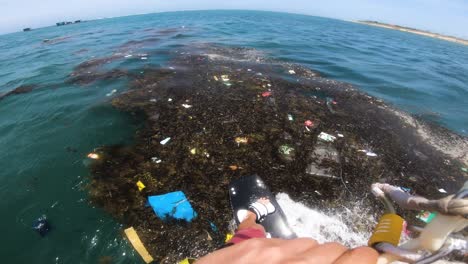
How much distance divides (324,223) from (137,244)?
123 inches

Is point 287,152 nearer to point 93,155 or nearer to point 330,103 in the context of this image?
point 330,103

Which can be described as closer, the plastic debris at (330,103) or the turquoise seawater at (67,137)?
the turquoise seawater at (67,137)

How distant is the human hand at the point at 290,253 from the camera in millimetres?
1296

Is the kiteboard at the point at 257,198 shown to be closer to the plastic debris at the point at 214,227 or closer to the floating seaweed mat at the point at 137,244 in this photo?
the plastic debris at the point at 214,227

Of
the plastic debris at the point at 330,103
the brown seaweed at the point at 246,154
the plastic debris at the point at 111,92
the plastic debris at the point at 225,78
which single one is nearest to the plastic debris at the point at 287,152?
the brown seaweed at the point at 246,154

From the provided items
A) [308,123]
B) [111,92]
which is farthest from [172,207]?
[111,92]

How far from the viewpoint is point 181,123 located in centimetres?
682

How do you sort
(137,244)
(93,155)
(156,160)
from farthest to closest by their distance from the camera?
(93,155), (156,160), (137,244)

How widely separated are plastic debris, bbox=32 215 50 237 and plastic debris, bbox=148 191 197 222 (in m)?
1.71

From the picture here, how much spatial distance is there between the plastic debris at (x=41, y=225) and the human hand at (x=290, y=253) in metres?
3.96

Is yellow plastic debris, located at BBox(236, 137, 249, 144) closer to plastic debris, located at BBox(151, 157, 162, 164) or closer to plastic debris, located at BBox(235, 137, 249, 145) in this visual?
plastic debris, located at BBox(235, 137, 249, 145)

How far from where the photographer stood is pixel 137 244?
3.68 metres

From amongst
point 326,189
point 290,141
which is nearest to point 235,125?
point 290,141

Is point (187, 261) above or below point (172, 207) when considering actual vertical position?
below
